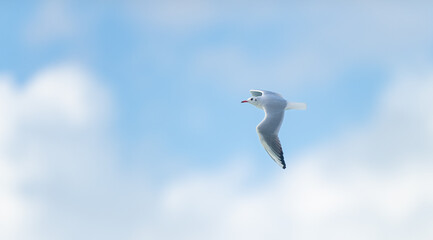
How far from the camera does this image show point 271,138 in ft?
67.2

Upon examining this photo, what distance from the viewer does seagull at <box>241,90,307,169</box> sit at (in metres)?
20.3

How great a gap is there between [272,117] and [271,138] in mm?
949

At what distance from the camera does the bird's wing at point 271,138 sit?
20.2 m

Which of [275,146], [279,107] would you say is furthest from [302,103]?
[275,146]

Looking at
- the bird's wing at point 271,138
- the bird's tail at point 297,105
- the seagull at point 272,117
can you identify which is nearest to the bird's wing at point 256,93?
the seagull at point 272,117

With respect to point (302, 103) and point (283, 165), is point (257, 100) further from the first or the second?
point (283, 165)

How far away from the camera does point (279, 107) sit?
71.2 feet

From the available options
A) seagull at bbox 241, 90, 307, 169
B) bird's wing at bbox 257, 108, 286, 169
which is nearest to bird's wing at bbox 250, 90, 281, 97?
seagull at bbox 241, 90, 307, 169

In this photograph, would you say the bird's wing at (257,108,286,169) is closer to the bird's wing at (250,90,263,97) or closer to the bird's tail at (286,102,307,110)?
the bird's tail at (286,102,307,110)

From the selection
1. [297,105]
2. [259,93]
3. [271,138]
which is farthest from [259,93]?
[271,138]

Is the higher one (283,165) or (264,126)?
(264,126)

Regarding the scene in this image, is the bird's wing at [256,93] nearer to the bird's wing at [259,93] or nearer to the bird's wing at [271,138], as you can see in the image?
the bird's wing at [259,93]

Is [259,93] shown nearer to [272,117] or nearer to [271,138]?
[272,117]

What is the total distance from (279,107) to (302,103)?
75 centimetres
